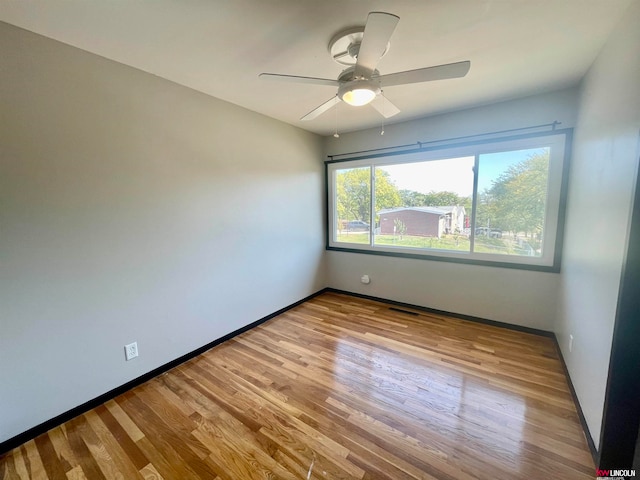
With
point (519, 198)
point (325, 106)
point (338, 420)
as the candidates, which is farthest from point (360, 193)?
point (338, 420)

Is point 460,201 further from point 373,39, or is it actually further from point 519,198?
point 373,39

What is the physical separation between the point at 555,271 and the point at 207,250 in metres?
3.50

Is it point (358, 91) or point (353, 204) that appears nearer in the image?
point (358, 91)

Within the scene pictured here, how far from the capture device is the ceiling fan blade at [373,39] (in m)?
1.11

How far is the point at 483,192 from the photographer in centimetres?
289

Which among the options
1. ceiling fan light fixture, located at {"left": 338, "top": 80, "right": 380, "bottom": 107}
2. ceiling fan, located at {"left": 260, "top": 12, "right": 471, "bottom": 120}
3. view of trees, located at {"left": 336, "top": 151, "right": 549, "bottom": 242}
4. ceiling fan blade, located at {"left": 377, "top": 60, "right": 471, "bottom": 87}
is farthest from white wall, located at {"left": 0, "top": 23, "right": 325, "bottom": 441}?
view of trees, located at {"left": 336, "top": 151, "right": 549, "bottom": 242}

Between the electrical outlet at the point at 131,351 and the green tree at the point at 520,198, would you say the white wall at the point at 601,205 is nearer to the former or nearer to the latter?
the green tree at the point at 520,198

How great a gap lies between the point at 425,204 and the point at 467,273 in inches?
38.7

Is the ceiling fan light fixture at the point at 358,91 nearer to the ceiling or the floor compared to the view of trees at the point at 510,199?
nearer to the ceiling

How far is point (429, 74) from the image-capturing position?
4.79 feet

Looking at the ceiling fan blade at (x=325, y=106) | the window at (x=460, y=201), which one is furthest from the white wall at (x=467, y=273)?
the ceiling fan blade at (x=325, y=106)

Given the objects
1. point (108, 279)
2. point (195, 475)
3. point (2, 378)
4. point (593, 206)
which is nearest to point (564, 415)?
point (593, 206)

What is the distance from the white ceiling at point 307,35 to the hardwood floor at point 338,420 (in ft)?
8.05

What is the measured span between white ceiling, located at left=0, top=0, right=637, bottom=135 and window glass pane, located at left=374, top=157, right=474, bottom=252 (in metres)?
1.02
